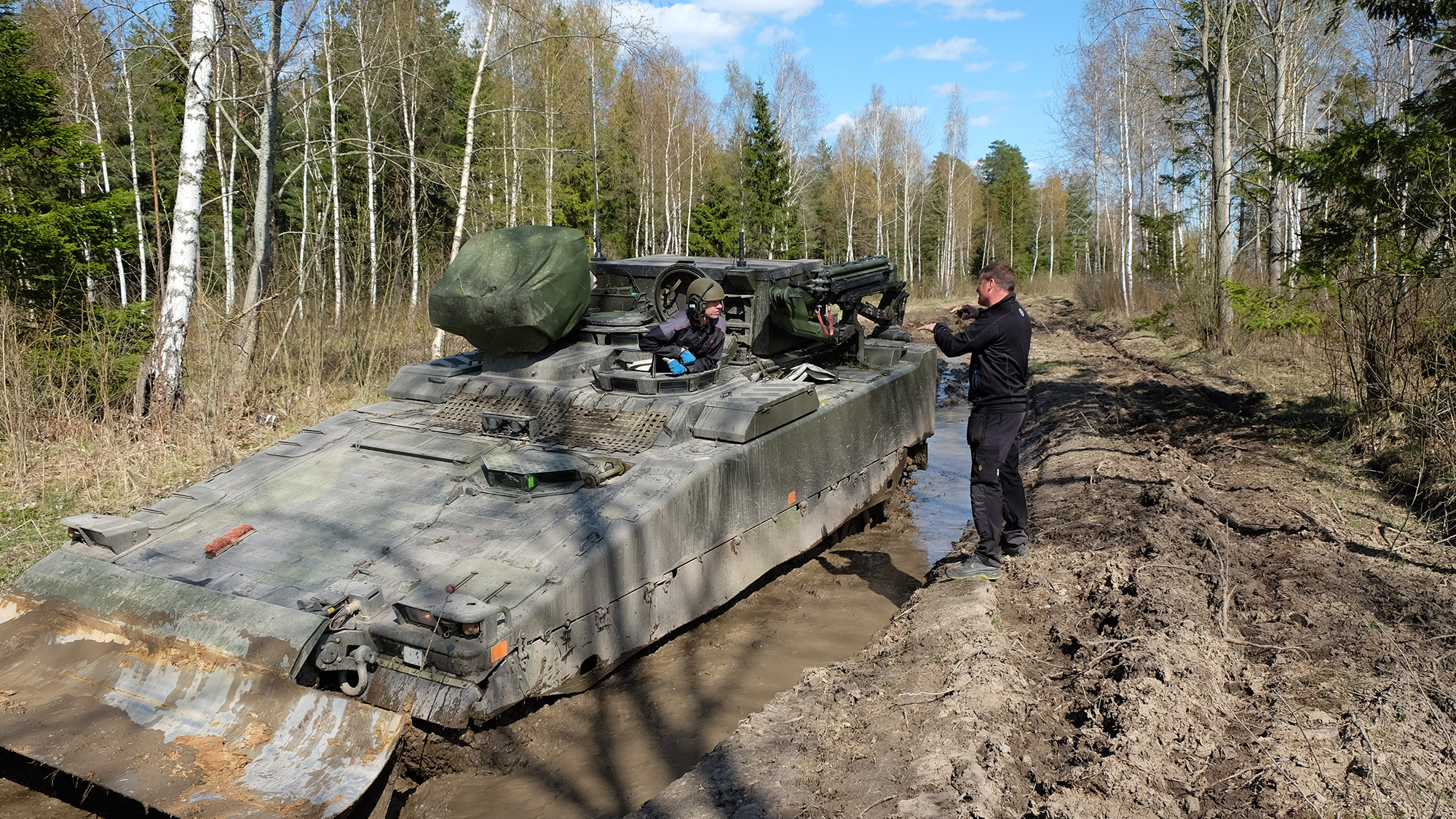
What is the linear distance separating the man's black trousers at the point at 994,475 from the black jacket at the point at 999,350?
93 millimetres

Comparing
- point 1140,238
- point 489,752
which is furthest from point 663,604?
point 1140,238

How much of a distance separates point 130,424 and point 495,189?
63.6ft

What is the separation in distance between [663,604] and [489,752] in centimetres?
134

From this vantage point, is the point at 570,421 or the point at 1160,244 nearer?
the point at 570,421

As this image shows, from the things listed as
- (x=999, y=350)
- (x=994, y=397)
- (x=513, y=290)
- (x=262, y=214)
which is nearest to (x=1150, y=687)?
(x=994, y=397)

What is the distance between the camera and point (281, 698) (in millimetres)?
4188

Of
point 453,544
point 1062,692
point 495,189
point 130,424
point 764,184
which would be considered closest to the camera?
point 1062,692

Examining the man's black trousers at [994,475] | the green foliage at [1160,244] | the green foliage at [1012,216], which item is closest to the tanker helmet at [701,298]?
the man's black trousers at [994,475]

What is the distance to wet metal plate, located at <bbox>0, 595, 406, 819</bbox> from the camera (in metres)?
3.79

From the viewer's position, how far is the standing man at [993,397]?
6.12 meters

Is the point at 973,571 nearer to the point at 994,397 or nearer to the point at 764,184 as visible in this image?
the point at 994,397

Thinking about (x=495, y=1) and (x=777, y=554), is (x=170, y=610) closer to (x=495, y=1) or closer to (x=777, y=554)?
(x=777, y=554)

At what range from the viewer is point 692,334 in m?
7.01

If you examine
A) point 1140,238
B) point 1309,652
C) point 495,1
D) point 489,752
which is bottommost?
point 489,752
